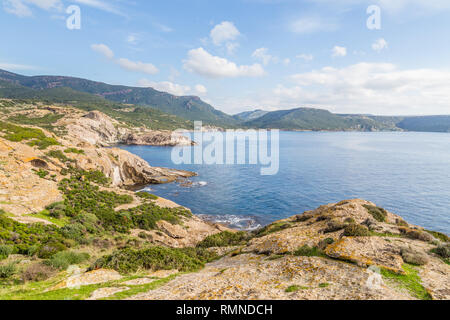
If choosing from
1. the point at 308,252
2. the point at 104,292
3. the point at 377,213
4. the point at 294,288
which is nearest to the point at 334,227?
the point at 308,252

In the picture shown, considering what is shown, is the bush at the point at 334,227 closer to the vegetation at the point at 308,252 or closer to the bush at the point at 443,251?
the vegetation at the point at 308,252

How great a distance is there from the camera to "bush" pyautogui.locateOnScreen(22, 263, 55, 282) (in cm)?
1101

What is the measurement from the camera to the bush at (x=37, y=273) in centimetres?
1101

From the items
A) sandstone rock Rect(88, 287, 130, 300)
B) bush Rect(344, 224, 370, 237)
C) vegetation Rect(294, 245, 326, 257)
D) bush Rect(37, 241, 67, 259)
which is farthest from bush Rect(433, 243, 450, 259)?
bush Rect(37, 241, 67, 259)

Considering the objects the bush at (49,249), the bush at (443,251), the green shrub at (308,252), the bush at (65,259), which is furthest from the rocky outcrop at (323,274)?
the bush at (49,249)

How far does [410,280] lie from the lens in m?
9.38

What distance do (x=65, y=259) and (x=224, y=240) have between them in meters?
15.5

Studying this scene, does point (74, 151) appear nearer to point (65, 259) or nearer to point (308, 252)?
point (65, 259)

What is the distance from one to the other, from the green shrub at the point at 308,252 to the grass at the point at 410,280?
3.17 metres

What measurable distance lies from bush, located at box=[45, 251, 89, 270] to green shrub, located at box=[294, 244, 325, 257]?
563 inches
